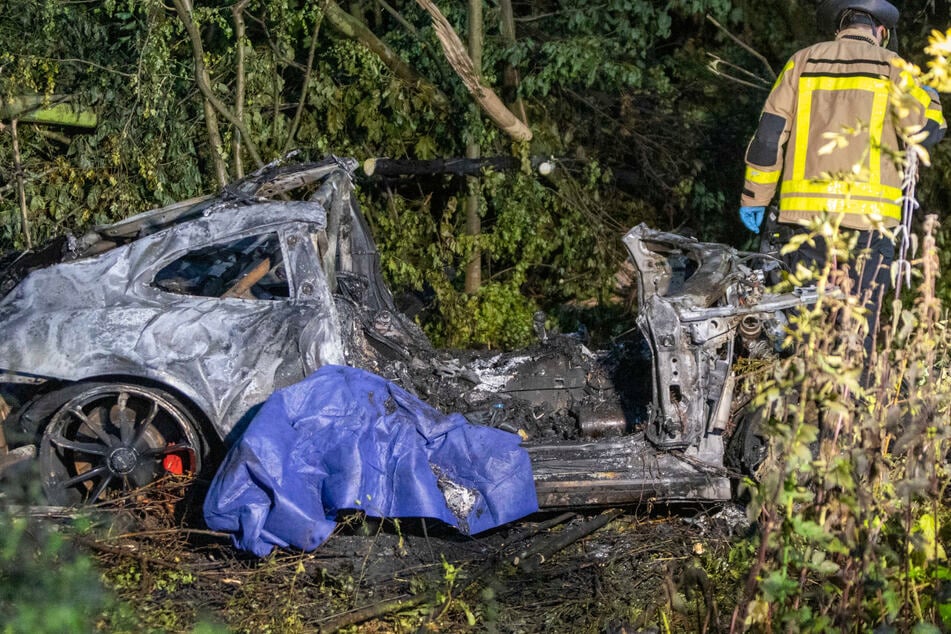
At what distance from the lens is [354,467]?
182 inches

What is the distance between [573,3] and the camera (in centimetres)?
912

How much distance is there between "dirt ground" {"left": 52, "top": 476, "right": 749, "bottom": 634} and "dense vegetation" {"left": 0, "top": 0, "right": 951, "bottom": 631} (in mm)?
3450

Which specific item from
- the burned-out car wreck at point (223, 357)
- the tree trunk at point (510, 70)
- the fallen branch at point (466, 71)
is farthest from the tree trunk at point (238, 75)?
the burned-out car wreck at point (223, 357)

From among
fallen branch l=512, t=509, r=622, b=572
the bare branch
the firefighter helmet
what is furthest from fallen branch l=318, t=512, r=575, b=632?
the bare branch

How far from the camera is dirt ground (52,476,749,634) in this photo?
428 cm

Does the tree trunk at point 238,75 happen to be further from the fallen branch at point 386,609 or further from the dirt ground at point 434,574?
the fallen branch at point 386,609

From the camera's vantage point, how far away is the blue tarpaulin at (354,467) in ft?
14.9

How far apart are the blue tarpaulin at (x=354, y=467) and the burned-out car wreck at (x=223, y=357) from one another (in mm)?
224

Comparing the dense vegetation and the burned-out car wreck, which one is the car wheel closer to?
the burned-out car wreck

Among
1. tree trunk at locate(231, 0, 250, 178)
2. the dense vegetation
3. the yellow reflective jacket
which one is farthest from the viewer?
the dense vegetation

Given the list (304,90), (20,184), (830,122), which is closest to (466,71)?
(304,90)

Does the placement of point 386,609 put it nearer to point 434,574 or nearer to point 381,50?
point 434,574

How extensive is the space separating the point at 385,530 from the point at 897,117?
291 cm

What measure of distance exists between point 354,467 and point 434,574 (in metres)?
0.59
